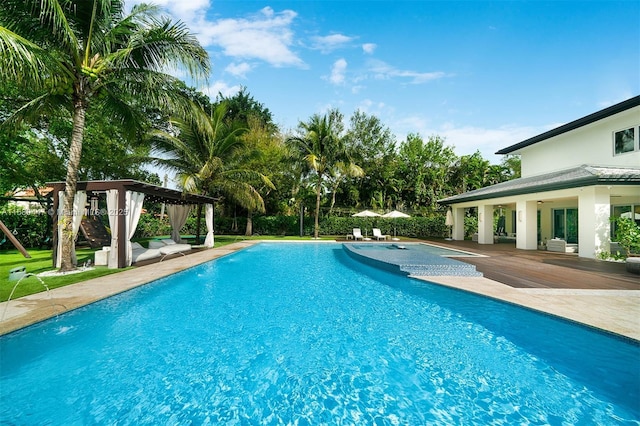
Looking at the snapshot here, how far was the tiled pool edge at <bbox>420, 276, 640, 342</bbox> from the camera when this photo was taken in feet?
14.0

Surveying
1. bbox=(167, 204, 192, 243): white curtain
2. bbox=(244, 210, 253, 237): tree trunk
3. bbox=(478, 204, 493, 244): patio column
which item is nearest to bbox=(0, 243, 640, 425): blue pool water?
bbox=(167, 204, 192, 243): white curtain

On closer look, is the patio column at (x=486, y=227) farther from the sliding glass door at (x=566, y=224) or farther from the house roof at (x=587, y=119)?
the house roof at (x=587, y=119)

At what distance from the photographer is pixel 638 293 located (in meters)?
5.92

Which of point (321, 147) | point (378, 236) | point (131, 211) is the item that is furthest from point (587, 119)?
point (131, 211)

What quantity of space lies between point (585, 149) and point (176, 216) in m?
21.8

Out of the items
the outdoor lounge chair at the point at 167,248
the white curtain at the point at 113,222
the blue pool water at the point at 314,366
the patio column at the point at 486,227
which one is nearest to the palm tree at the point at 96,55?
the white curtain at the point at 113,222

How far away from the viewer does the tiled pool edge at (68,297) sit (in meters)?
4.43

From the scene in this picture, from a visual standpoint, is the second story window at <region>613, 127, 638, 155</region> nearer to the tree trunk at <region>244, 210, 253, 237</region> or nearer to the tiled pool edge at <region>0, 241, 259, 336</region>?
the tiled pool edge at <region>0, 241, 259, 336</region>

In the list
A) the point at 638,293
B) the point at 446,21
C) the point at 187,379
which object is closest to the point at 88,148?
the point at 187,379

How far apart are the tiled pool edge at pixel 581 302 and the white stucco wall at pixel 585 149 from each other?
9462 mm

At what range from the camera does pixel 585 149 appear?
13.4 meters

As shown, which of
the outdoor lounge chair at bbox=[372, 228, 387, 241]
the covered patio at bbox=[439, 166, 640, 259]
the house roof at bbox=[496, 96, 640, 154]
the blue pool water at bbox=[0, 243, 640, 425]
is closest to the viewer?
the blue pool water at bbox=[0, 243, 640, 425]

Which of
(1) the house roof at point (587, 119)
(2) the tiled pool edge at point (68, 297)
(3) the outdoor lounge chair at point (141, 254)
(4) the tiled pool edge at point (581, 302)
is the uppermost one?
(1) the house roof at point (587, 119)

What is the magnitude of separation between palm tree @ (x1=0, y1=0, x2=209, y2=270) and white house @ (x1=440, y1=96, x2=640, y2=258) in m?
14.6
